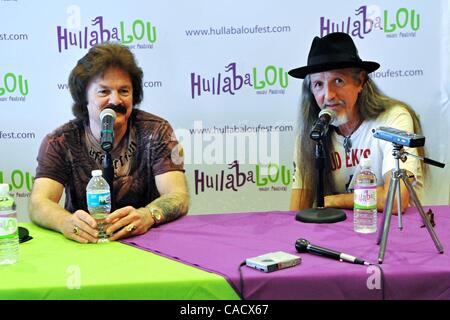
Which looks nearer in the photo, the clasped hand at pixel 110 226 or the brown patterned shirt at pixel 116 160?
the clasped hand at pixel 110 226

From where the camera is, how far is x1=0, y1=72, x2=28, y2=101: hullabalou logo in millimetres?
3080

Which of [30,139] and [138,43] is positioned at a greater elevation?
[138,43]

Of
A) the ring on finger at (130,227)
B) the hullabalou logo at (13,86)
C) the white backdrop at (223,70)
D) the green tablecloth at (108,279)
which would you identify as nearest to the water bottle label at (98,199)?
the ring on finger at (130,227)

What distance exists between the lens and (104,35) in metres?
3.06

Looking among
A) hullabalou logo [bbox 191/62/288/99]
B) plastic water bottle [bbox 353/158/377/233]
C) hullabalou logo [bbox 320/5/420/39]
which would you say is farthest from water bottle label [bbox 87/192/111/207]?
hullabalou logo [bbox 320/5/420/39]

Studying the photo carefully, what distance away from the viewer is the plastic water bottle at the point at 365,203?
183 cm

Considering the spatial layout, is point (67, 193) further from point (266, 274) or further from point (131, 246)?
point (266, 274)

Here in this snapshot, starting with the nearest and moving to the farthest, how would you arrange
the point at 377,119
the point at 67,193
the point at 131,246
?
the point at 131,246
the point at 67,193
the point at 377,119

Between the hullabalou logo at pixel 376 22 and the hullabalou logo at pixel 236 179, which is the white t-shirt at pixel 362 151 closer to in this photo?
the hullabalou logo at pixel 236 179

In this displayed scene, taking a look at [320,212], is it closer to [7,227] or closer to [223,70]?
[7,227]

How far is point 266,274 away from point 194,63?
1.83 meters

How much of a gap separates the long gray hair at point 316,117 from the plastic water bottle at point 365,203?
0.97m
